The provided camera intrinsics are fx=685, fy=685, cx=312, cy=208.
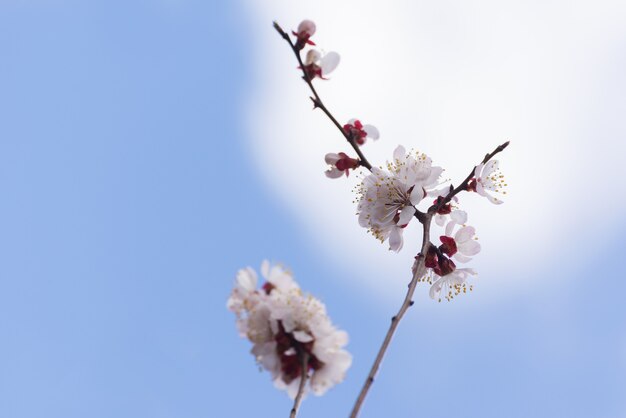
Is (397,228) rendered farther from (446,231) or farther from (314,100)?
(314,100)

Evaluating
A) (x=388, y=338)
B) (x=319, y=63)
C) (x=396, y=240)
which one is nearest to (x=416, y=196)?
(x=396, y=240)

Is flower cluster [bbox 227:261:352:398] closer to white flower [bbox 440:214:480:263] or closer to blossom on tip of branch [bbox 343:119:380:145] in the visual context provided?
white flower [bbox 440:214:480:263]

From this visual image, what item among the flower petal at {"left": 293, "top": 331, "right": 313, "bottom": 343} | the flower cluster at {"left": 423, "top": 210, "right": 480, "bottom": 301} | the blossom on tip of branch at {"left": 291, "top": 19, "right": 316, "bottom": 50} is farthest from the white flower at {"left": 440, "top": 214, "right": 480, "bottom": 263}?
the flower petal at {"left": 293, "top": 331, "right": 313, "bottom": 343}

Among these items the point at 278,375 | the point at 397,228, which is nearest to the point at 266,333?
the point at 278,375

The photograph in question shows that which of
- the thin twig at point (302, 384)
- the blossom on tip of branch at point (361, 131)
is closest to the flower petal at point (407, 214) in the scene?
the blossom on tip of branch at point (361, 131)

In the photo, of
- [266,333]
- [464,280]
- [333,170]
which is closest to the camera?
[266,333]

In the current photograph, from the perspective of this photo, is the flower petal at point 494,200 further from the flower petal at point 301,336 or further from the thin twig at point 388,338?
the flower petal at point 301,336
